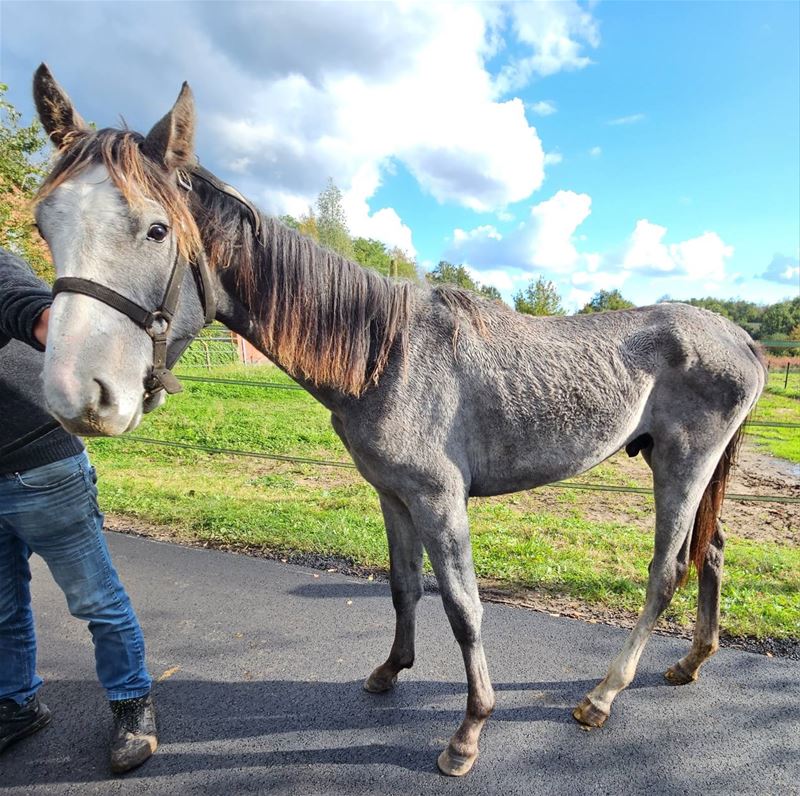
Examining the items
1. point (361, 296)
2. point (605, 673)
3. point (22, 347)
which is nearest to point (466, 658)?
point (605, 673)

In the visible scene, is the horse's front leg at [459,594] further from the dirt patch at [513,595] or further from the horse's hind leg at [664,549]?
the dirt patch at [513,595]

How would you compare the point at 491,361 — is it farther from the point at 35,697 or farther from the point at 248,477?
the point at 248,477

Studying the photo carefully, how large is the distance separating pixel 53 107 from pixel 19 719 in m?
2.54

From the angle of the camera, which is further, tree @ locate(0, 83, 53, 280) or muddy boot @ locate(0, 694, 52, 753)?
tree @ locate(0, 83, 53, 280)

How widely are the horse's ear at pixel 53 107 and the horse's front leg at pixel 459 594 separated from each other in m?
1.81

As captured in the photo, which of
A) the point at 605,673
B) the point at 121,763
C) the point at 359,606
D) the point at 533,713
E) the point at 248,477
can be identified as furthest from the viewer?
the point at 248,477

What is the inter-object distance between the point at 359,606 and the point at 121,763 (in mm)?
1523

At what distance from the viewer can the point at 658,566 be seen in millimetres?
2482

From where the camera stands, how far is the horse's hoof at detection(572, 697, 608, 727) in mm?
2282

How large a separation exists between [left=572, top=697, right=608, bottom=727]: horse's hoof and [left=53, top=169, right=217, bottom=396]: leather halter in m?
2.34

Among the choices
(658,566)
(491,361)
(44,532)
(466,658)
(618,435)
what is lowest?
(466,658)

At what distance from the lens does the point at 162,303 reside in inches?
59.6

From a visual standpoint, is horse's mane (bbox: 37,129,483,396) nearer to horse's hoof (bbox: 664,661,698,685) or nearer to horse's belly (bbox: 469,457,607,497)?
horse's belly (bbox: 469,457,607,497)

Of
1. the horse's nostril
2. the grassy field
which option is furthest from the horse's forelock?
the grassy field
